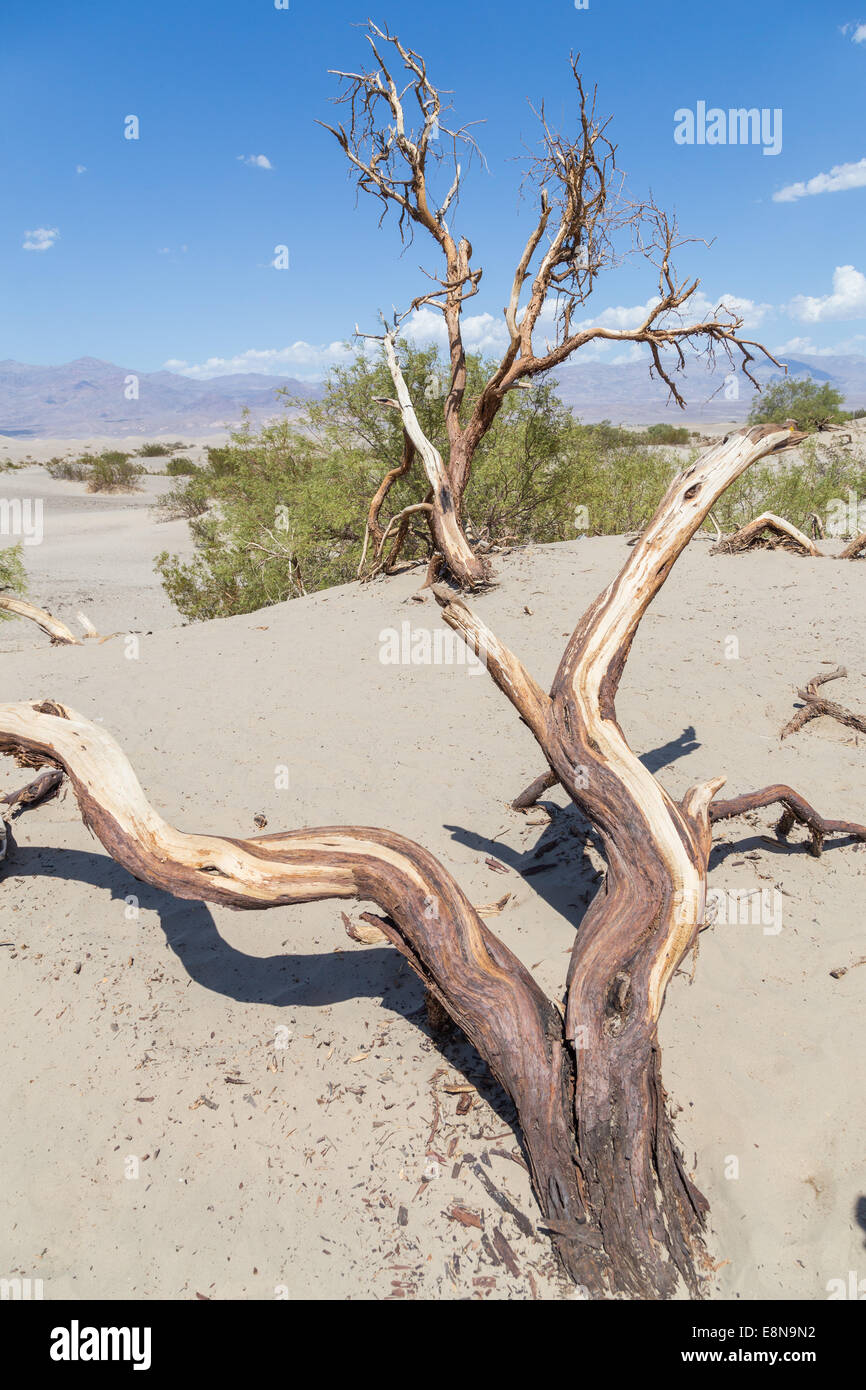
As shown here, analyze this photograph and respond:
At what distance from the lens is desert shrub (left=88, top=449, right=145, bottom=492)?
35.8 metres

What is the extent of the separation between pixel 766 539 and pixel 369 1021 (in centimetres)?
796

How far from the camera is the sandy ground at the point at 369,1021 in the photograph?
2287 millimetres

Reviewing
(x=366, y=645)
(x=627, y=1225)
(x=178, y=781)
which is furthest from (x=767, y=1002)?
(x=366, y=645)

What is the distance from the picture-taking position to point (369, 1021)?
3.12m

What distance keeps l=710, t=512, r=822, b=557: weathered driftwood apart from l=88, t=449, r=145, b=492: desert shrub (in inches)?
1386

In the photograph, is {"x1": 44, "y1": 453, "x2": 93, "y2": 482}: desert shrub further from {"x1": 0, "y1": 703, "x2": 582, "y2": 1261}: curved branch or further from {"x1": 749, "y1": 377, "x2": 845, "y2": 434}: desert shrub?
{"x1": 0, "y1": 703, "x2": 582, "y2": 1261}: curved branch

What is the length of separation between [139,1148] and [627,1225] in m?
1.77

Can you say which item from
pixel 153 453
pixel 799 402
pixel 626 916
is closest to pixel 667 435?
pixel 799 402

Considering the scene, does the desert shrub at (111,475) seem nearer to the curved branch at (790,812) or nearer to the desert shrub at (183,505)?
the desert shrub at (183,505)

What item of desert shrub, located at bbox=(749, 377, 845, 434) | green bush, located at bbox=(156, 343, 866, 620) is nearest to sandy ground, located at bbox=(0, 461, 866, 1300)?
green bush, located at bbox=(156, 343, 866, 620)

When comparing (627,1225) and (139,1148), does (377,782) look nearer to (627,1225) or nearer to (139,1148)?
(139,1148)

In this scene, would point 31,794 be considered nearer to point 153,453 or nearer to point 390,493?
point 390,493

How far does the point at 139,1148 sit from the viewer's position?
261 cm
